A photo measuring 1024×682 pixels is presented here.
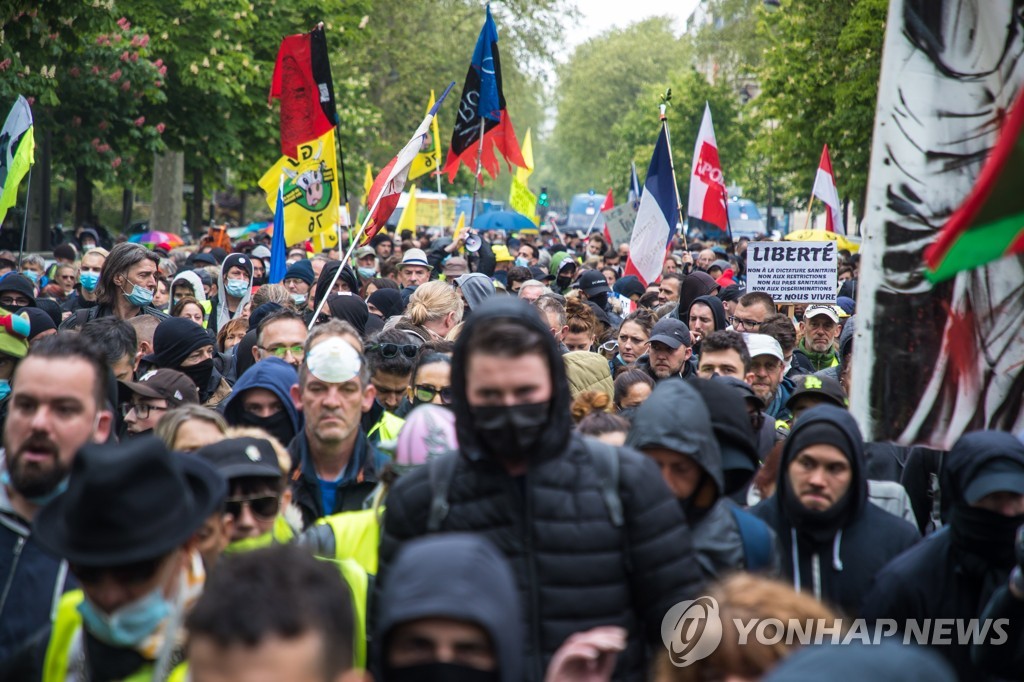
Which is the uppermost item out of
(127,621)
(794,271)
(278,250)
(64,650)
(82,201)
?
(82,201)

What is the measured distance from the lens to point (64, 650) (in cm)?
320

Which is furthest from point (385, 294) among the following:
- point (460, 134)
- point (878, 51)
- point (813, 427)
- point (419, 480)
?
point (878, 51)

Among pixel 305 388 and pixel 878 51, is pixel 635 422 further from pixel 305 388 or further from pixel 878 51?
pixel 878 51

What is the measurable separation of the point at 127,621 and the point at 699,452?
164cm

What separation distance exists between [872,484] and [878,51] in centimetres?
2103

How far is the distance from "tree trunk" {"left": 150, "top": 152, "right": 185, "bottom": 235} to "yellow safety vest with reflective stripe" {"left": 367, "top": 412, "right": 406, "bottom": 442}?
1029 inches

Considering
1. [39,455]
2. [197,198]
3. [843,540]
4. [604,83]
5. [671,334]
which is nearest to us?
[39,455]

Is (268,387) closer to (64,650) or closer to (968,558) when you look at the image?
(64,650)

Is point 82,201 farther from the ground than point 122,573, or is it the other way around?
point 82,201

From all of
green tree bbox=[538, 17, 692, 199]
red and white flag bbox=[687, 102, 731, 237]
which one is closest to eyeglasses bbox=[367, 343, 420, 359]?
red and white flag bbox=[687, 102, 731, 237]

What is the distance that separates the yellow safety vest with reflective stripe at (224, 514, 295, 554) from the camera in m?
4.05

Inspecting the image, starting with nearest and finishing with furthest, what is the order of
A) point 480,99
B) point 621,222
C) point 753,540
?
point 753,540
point 480,99
point 621,222

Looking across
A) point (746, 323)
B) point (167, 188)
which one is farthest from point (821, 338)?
point (167, 188)

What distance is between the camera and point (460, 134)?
15.5 meters
